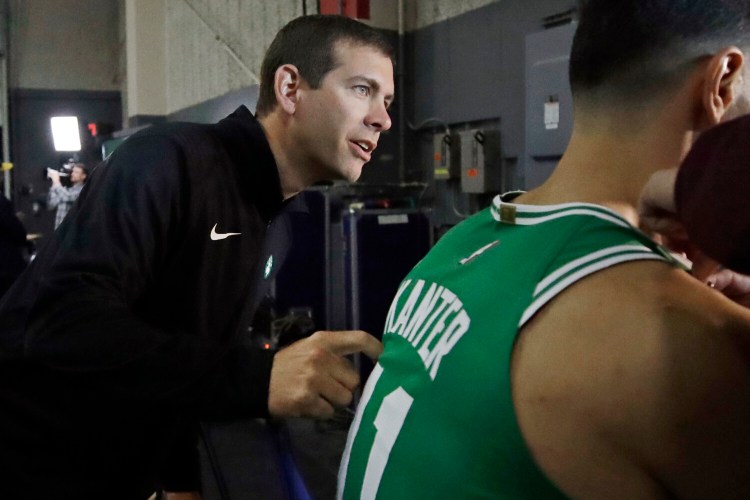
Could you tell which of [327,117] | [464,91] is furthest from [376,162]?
[327,117]

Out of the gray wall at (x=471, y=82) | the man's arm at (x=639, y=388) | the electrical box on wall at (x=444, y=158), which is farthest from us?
the electrical box on wall at (x=444, y=158)

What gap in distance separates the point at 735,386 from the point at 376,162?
17.7 ft

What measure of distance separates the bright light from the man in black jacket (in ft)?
31.0

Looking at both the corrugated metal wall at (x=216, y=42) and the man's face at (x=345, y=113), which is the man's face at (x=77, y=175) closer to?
the corrugated metal wall at (x=216, y=42)

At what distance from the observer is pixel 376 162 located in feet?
19.6

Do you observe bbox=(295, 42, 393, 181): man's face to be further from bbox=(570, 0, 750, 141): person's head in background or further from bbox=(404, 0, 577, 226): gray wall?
bbox=(404, 0, 577, 226): gray wall

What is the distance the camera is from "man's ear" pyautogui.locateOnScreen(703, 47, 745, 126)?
85 cm

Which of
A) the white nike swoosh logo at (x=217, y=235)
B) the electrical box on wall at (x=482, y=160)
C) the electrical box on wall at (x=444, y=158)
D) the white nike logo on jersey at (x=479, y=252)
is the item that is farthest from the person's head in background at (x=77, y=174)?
the white nike logo on jersey at (x=479, y=252)

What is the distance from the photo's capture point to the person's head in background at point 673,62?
85 cm

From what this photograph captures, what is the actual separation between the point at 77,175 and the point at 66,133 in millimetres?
2818

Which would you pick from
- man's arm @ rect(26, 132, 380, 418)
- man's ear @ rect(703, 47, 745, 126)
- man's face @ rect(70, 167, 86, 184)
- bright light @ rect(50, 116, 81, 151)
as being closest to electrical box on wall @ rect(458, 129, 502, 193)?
man's arm @ rect(26, 132, 380, 418)

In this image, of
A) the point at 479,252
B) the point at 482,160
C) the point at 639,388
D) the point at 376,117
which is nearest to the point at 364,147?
the point at 376,117

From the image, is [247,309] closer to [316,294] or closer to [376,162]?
[316,294]

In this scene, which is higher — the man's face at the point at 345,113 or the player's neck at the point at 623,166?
the man's face at the point at 345,113
